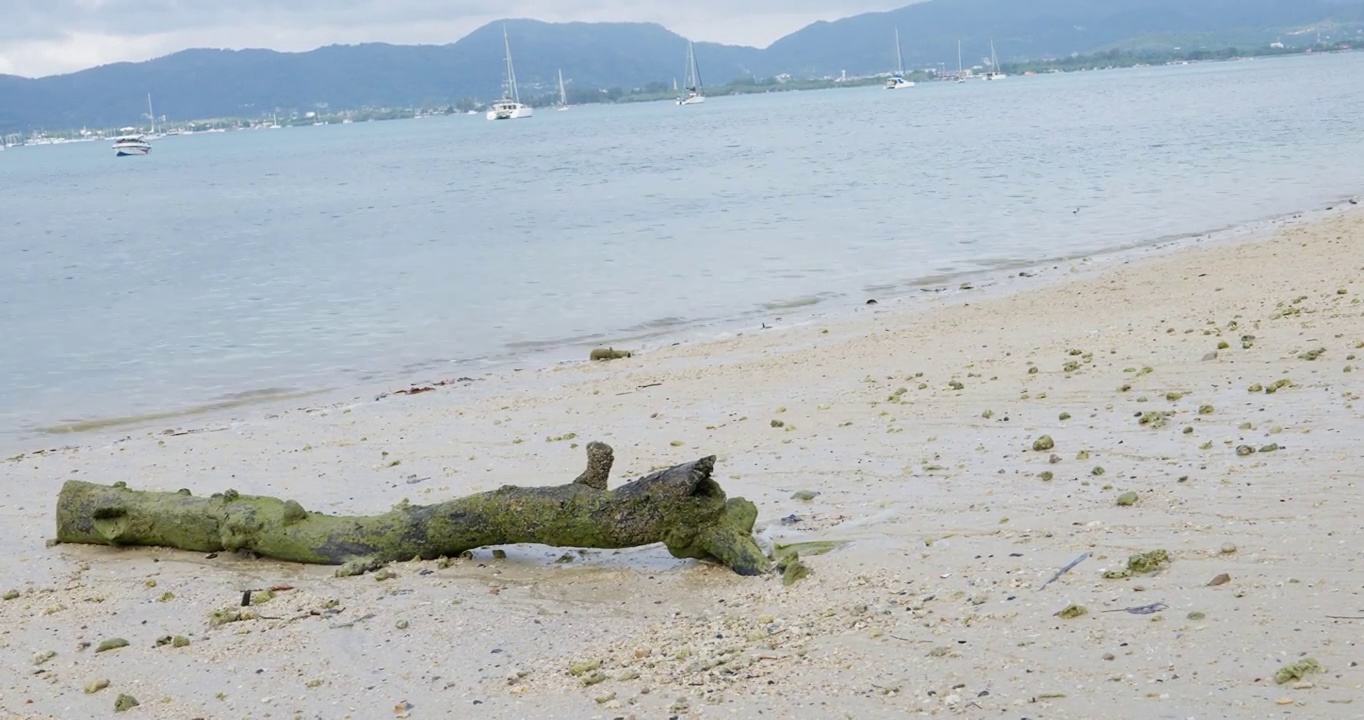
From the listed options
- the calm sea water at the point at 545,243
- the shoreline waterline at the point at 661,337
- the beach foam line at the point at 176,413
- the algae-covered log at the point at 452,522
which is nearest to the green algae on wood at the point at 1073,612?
the algae-covered log at the point at 452,522

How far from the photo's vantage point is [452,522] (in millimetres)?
7363

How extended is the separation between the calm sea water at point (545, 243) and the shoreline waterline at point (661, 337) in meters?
0.27

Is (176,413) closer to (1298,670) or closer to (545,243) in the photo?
(1298,670)

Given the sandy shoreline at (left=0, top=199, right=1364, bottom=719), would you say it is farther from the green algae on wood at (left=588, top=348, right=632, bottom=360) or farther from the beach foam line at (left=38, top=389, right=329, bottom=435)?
the green algae on wood at (left=588, top=348, right=632, bottom=360)

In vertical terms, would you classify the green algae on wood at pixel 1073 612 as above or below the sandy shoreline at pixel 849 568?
above

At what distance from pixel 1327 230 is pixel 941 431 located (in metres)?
14.2

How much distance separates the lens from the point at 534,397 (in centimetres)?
1352

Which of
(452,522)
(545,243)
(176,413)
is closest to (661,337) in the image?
(176,413)

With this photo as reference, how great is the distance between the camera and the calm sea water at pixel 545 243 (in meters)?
20.3

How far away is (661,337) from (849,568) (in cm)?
1271

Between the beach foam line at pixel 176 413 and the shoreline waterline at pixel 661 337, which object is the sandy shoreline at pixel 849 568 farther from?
the shoreline waterline at pixel 661 337

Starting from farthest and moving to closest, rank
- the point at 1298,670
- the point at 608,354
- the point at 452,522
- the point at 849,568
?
the point at 608,354 → the point at 452,522 → the point at 849,568 → the point at 1298,670

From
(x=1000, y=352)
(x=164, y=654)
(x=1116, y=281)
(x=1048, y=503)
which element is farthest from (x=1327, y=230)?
(x=164, y=654)

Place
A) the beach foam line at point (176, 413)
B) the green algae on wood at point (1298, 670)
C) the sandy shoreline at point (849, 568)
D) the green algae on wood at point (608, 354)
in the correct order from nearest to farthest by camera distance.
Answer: the green algae on wood at point (1298, 670) → the sandy shoreline at point (849, 568) → the beach foam line at point (176, 413) → the green algae on wood at point (608, 354)
